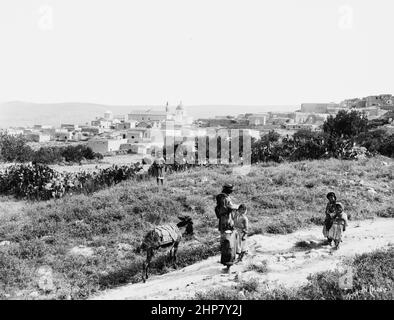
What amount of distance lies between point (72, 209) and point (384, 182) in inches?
388

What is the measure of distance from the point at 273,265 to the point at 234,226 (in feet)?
3.04

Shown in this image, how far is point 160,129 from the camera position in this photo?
78125 mm

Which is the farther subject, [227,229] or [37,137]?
[37,137]

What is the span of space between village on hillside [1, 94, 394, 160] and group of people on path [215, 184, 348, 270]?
1807 inches

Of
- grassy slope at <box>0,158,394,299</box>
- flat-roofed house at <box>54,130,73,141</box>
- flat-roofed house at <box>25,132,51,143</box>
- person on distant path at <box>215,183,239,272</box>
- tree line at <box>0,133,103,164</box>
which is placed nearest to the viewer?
person on distant path at <box>215,183,239,272</box>

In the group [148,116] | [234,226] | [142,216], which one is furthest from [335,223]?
[148,116]

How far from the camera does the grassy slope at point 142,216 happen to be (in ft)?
25.6

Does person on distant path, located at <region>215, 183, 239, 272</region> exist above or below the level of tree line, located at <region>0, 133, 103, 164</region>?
above

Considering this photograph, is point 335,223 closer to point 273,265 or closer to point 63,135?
point 273,265

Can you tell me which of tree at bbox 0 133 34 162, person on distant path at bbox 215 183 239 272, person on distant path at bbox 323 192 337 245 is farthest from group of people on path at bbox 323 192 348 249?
tree at bbox 0 133 34 162

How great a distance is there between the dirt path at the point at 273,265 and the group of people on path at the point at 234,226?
21 cm

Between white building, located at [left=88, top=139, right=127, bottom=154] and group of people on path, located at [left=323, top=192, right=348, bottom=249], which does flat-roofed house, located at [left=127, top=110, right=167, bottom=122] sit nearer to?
white building, located at [left=88, top=139, right=127, bottom=154]

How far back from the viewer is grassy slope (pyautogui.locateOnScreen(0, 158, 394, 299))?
781 centimetres
